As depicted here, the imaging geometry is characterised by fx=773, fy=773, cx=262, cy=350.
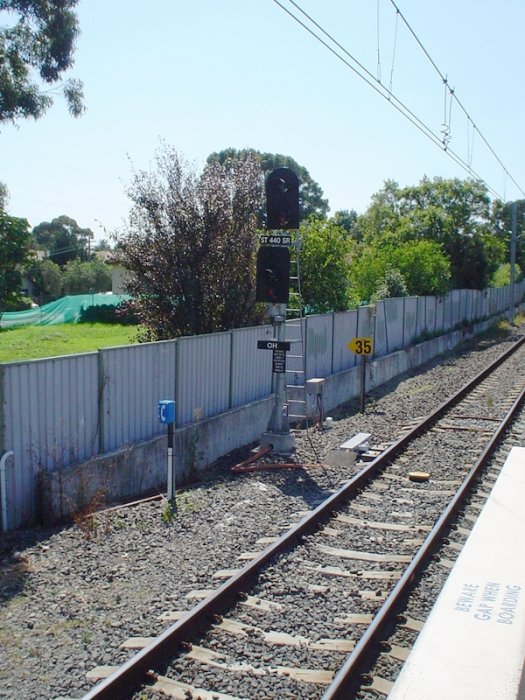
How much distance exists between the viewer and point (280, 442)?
517 inches

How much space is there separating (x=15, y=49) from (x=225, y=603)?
21701mm

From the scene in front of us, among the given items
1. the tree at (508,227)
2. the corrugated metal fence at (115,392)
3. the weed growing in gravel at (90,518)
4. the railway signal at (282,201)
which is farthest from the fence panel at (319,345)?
the tree at (508,227)

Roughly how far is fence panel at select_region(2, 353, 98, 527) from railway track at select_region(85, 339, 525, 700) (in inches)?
113

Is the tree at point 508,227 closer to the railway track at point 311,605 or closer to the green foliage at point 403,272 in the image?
the green foliage at point 403,272

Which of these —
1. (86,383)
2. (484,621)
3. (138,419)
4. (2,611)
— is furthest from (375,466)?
(2,611)

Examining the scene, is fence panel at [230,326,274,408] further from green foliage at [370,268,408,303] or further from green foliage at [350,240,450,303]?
green foliage at [370,268,408,303]

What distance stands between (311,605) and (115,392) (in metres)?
5.21

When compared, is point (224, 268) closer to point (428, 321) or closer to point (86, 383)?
point (86, 383)

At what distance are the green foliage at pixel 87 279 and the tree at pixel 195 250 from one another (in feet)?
208

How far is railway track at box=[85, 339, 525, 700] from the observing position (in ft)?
17.4

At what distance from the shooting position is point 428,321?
110 feet

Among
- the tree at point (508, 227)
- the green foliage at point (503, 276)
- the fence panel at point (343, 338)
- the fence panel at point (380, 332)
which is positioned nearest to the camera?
the fence panel at point (343, 338)

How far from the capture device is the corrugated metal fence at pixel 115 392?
895cm

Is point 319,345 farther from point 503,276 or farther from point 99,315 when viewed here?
point 503,276
